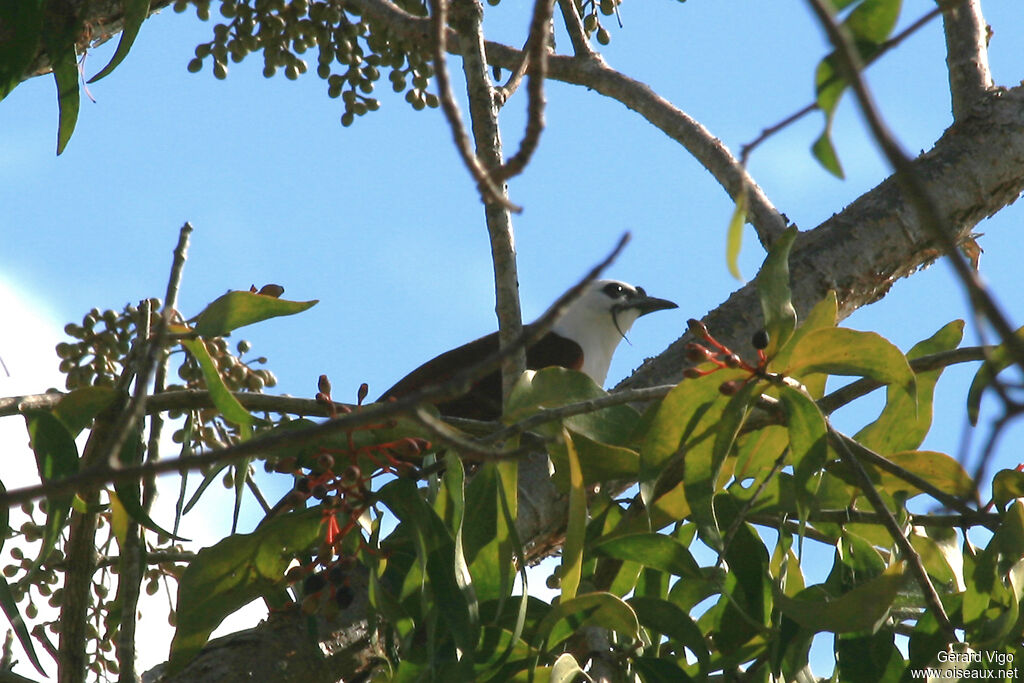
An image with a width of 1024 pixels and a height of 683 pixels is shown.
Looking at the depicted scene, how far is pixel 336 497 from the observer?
194 cm

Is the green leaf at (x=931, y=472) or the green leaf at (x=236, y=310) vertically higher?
the green leaf at (x=236, y=310)

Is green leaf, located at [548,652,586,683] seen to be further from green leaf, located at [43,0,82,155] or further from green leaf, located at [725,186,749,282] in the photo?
green leaf, located at [43,0,82,155]

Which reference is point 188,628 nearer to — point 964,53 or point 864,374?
point 864,374

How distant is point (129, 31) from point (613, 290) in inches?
127

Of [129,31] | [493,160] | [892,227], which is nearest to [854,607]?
[493,160]

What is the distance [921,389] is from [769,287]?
0.59m

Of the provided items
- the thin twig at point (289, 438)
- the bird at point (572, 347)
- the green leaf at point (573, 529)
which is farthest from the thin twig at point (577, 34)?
the thin twig at point (289, 438)

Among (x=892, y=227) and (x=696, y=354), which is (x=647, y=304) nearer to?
(x=892, y=227)

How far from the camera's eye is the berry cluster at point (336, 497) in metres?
1.91

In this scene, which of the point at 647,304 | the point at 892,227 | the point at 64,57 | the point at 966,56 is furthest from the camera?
the point at 647,304

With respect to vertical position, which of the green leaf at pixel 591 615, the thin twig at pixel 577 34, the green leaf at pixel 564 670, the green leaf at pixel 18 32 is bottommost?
the green leaf at pixel 564 670

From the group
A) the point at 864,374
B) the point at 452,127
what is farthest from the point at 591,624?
the point at 452,127

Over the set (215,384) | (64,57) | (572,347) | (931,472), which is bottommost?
(931,472)

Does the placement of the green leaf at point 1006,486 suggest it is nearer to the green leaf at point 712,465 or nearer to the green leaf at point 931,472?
the green leaf at point 931,472
